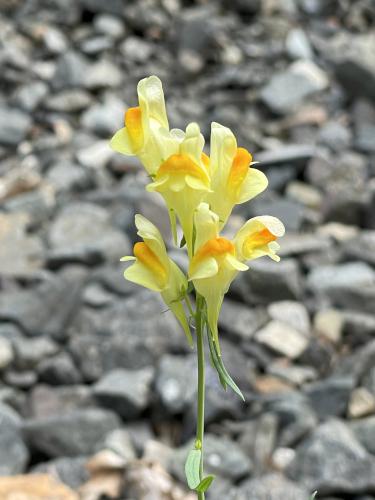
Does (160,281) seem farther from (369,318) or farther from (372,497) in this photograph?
(369,318)

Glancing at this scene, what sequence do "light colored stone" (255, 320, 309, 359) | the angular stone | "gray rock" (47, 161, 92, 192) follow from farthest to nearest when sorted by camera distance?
"gray rock" (47, 161, 92, 192)
the angular stone
"light colored stone" (255, 320, 309, 359)

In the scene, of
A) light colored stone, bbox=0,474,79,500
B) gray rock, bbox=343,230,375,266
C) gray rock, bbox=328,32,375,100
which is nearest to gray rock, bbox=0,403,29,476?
light colored stone, bbox=0,474,79,500

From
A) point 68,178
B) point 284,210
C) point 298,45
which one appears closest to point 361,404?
point 284,210

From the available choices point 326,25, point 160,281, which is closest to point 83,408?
point 160,281

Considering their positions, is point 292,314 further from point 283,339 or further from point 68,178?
point 68,178

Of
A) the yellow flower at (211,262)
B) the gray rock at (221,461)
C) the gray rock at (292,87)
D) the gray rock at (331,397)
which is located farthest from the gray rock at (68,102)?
the yellow flower at (211,262)

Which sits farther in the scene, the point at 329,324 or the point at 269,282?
the point at 269,282

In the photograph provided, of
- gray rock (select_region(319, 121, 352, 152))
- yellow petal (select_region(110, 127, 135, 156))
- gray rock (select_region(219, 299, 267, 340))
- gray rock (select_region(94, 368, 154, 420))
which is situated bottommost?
gray rock (select_region(319, 121, 352, 152))

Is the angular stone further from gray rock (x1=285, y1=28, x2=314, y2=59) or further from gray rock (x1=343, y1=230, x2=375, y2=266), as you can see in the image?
gray rock (x1=285, y1=28, x2=314, y2=59)

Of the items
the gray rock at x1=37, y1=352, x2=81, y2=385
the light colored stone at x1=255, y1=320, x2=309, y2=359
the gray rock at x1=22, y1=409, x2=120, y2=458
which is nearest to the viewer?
the gray rock at x1=22, y1=409, x2=120, y2=458
